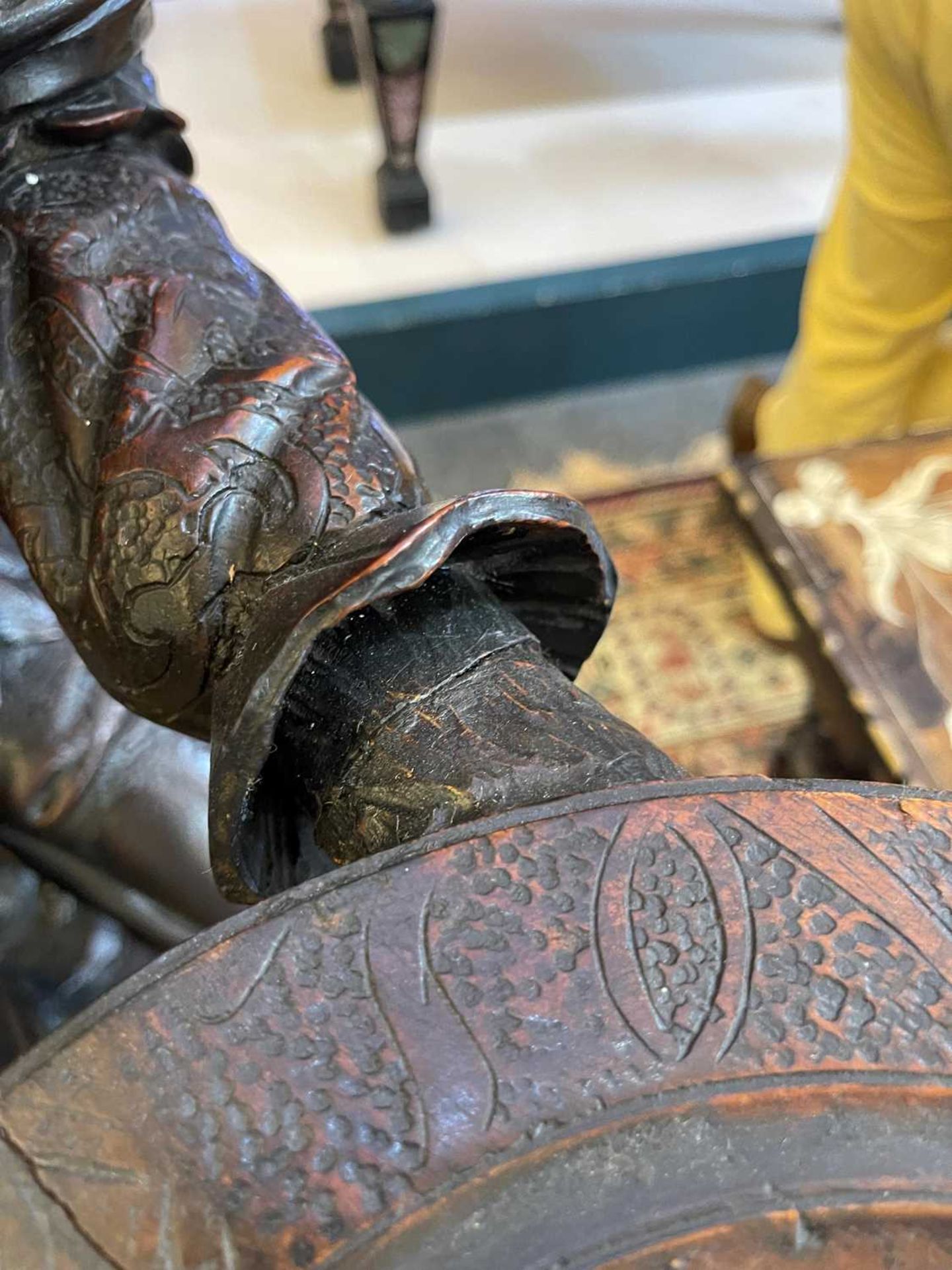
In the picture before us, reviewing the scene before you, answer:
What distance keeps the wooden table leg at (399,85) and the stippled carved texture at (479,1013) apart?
142cm

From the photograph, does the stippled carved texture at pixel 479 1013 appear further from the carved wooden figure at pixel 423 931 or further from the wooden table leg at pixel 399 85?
the wooden table leg at pixel 399 85

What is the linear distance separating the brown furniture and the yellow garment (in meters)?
0.06

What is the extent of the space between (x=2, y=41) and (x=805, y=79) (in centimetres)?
189

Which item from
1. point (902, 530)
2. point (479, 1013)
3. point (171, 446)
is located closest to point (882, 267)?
point (902, 530)

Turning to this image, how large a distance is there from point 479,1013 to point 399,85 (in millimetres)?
1492

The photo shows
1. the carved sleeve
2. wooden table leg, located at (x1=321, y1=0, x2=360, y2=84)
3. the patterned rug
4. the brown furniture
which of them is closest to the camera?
the carved sleeve

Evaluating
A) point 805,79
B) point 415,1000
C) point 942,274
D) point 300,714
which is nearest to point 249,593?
point 300,714

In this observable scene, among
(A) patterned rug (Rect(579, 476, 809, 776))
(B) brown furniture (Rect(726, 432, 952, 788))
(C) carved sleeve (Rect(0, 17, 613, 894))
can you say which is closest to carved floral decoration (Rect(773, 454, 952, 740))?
(B) brown furniture (Rect(726, 432, 952, 788))

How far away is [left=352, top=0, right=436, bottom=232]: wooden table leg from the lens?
55.7 inches

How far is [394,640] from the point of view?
33cm

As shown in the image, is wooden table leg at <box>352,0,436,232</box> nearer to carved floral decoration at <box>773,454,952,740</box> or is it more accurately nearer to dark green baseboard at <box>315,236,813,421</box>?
dark green baseboard at <box>315,236,813,421</box>

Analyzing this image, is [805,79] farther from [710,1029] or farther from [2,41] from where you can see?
[710,1029]

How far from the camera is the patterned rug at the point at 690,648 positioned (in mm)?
1389

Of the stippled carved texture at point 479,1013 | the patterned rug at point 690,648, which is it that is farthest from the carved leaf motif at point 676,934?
the patterned rug at point 690,648
